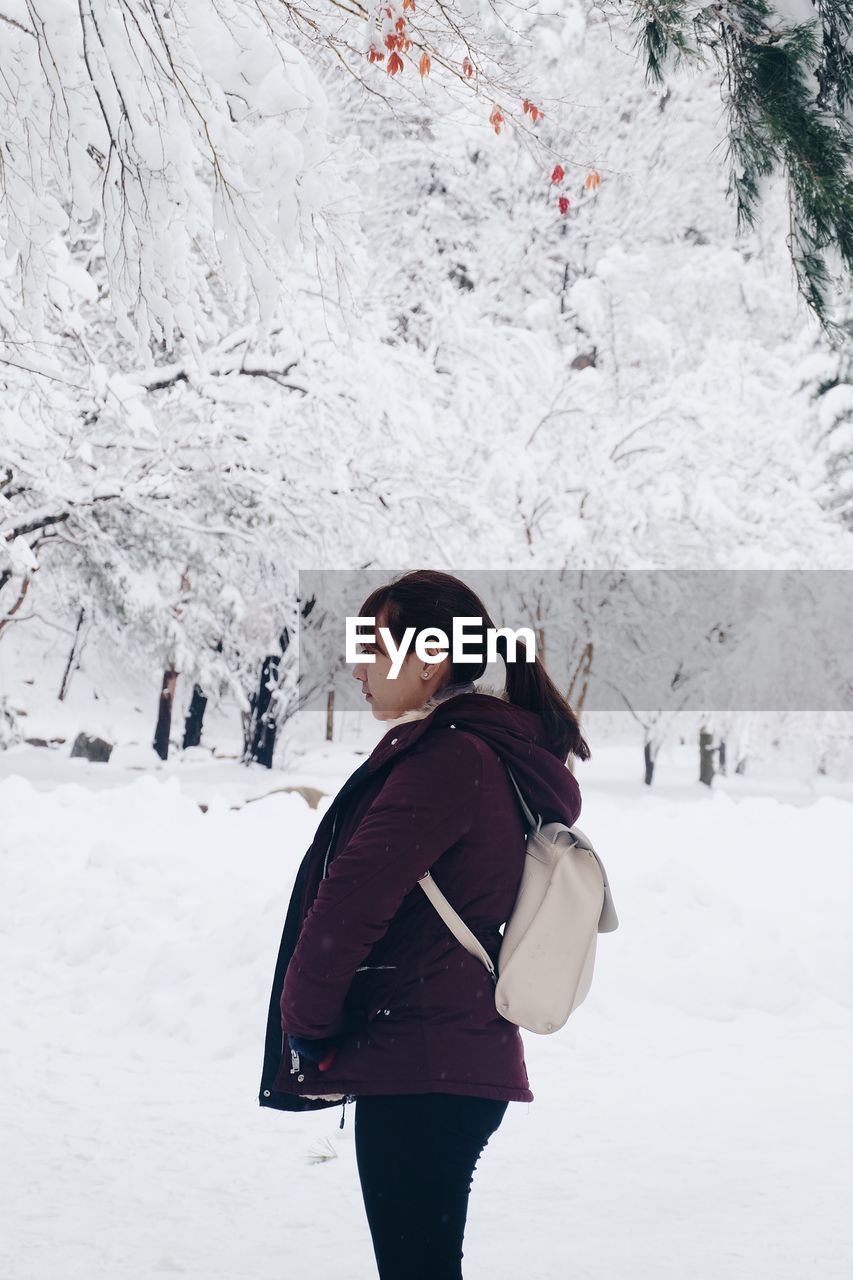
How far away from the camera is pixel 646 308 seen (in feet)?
60.0

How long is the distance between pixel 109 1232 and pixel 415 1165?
2.03m

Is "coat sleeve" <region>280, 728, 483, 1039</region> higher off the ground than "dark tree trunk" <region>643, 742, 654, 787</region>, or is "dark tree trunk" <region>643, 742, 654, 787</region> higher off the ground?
"coat sleeve" <region>280, 728, 483, 1039</region>

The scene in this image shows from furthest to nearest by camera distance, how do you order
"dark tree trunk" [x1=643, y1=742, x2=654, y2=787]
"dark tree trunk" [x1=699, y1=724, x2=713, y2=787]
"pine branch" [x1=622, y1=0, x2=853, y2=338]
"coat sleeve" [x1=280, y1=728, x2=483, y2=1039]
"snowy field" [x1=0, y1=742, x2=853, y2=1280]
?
"dark tree trunk" [x1=699, y1=724, x2=713, y2=787]
"dark tree trunk" [x1=643, y1=742, x2=654, y2=787]
"snowy field" [x1=0, y1=742, x2=853, y2=1280]
"pine branch" [x1=622, y1=0, x2=853, y2=338]
"coat sleeve" [x1=280, y1=728, x2=483, y2=1039]

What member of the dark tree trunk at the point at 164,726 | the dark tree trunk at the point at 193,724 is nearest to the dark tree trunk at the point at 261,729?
the dark tree trunk at the point at 164,726

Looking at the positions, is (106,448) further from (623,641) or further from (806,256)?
(623,641)

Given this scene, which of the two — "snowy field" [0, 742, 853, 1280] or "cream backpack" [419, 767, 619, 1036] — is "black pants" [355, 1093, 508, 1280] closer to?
"cream backpack" [419, 767, 619, 1036]

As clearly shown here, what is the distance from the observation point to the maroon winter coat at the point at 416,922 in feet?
5.93

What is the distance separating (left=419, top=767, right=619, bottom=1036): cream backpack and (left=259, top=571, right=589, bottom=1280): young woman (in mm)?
26

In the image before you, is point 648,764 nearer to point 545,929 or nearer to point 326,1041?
point 545,929

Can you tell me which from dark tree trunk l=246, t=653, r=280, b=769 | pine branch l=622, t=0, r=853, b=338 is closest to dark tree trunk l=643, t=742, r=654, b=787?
dark tree trunk l=246, t=653, r=280, b=769

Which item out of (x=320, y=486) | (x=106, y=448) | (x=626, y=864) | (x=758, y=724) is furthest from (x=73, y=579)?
(x=758, y=724)

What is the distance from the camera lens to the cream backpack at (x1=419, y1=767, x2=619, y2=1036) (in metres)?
1.90

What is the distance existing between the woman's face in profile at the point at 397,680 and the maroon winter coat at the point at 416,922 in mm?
75

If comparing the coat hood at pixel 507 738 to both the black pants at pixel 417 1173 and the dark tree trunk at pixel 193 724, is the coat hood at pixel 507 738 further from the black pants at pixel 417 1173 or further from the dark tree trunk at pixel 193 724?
the dark tree trunk at pixel 193 724
